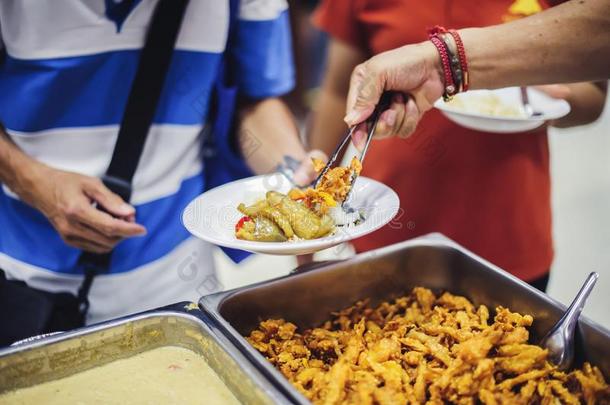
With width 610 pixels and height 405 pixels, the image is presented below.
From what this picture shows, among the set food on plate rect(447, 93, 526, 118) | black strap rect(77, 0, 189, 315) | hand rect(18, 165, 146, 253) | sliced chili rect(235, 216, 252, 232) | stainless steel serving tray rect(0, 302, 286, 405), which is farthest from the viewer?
food on plate rect(447, 93, 526, 118)

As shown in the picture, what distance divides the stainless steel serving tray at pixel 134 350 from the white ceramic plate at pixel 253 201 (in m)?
0.19

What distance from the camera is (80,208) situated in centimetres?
143

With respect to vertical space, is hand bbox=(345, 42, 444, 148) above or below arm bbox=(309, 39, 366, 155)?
above

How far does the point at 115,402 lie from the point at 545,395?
0.87m

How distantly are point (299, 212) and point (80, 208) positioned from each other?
0.58m

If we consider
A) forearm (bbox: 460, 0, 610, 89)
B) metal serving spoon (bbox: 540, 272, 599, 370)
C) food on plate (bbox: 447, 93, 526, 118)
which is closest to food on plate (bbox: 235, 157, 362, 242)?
forearm (bbox: 460, 0, 610, 89)

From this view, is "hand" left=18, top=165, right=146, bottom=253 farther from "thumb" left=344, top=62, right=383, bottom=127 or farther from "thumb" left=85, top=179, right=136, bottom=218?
"thumb" left=344, top=62, right=383, bottom=127

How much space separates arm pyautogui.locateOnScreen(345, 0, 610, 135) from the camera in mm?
1344

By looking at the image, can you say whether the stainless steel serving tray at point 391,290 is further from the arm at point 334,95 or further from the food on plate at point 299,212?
the arm at point 334,95

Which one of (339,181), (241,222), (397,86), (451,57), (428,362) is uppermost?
(451,57)

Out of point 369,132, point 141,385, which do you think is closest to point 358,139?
point 369,132

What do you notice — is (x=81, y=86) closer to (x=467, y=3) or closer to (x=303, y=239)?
(x=303, y=239)

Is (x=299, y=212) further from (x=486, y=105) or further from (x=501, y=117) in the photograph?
(x=486, y=105)

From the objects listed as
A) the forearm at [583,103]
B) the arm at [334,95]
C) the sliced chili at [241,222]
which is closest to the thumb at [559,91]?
the forearm at [583,103]
